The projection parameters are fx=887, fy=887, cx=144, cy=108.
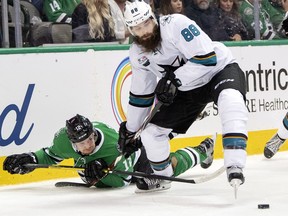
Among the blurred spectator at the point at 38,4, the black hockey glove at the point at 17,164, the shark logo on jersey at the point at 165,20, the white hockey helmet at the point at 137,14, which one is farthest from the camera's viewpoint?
the blurred spectator at the point at 38,4

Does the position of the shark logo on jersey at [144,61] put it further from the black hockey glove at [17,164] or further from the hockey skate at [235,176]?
the black hockey glove at [17,164]

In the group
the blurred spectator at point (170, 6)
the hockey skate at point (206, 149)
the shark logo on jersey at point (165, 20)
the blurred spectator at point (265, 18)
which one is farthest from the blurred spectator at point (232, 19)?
the shark logo on jersey at point (165, 20)

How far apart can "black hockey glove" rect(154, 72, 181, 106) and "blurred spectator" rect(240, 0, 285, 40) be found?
2930 millimetres

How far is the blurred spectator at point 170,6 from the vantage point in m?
6.77

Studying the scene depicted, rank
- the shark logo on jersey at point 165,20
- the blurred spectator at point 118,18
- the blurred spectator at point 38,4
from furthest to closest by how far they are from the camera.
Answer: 1. the blurred spectator at point 118,18
2. the blurred spectator at point 38,4
3. the shark logo on jersey at point 165,20

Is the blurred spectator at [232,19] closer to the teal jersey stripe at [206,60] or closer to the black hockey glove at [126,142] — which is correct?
the black hockey glove at [126,142]

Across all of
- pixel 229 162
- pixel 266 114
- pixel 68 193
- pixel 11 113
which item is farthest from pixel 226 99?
pixel 266 114

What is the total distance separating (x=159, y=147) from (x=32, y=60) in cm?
139

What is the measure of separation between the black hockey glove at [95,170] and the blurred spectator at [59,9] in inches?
54.8

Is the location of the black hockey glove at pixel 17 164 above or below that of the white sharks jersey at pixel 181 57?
below

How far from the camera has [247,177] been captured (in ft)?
18.8

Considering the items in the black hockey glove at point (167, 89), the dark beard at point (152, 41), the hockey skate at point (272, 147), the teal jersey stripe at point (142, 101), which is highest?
the dark beard at point (152, 41)

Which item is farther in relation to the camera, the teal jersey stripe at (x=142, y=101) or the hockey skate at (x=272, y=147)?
the hockey skate at (x=272, y=147)

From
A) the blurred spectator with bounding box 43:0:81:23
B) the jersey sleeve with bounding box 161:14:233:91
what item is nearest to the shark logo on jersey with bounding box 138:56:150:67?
the jersey sleeve with bounding box 161:14:233:91
